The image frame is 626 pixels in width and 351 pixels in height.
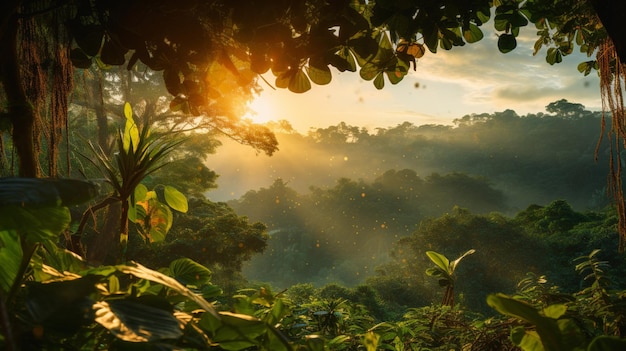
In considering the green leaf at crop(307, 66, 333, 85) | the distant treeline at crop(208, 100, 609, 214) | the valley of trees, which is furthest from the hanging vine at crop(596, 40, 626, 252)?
the distant treeline at crop(208, 100, 609, 214)

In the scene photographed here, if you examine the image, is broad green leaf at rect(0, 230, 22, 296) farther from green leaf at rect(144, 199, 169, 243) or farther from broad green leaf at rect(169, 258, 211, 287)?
green leaf at rect(144, 199, 169, 243)

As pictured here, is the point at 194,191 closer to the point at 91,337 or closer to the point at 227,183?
the point at 91,337

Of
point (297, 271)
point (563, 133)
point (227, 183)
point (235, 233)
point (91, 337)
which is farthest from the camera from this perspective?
point (227, 183)

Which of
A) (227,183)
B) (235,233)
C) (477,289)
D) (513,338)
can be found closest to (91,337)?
(513,338)

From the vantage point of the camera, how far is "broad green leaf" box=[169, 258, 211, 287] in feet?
3.25

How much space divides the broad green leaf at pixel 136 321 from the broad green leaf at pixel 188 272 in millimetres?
564

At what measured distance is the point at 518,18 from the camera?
140cm

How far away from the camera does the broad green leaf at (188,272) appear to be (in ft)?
3.25

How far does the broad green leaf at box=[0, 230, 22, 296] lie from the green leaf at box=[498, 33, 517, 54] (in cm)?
147

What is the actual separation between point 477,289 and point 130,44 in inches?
567

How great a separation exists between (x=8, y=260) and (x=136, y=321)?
0.89 feet

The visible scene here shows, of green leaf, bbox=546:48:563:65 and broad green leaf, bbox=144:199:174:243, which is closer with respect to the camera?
broad green leaf, bbox=144:199:174:243

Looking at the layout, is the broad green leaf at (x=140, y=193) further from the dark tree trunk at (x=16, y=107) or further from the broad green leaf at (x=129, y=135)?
the dark tree trunk at (x=16, y=107)

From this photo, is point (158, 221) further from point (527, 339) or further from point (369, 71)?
point (527, 339)
